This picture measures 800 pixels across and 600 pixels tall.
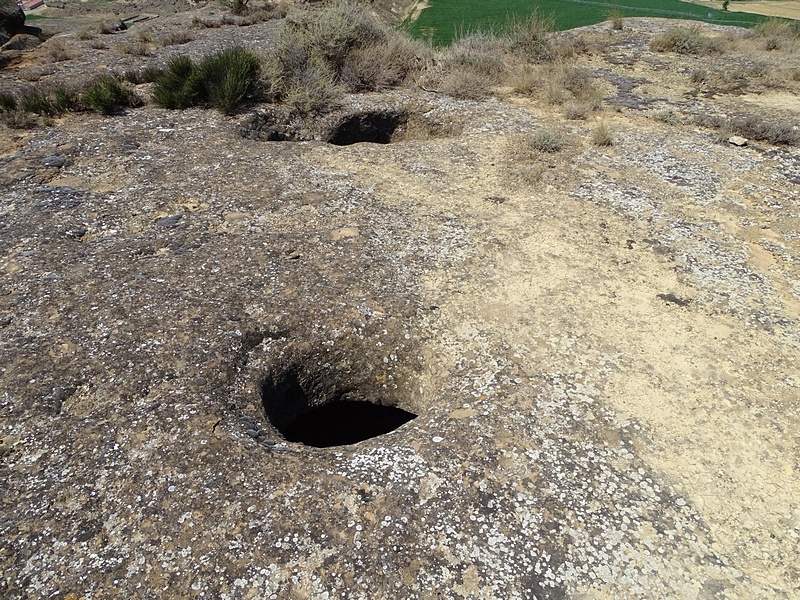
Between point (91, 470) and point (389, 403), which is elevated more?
point (91, 470)

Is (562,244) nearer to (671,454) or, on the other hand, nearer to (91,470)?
(671,454)

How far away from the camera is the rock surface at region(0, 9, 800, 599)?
2.89m

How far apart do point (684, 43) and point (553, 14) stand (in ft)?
15.7

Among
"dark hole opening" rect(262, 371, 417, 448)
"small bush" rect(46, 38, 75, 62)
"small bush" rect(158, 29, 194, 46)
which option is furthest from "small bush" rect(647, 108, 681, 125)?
"small bush" rect(46, 38, 75, 62)

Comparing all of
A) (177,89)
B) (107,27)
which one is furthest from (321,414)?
(107,27)

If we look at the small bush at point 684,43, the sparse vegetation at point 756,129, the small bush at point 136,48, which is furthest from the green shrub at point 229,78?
the small bush at point 684,43

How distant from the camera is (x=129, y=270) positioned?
191 inches

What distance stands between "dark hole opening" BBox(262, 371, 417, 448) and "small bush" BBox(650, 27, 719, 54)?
10.6 metres

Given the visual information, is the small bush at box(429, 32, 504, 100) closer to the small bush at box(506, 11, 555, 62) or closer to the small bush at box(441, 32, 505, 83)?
the small bush at box(441, 32, 505, 83)

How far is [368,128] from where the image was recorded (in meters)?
8.58

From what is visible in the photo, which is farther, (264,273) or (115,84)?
A: (115,84)

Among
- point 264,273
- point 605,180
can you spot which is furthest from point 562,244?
point 264,273

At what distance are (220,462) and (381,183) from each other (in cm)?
407

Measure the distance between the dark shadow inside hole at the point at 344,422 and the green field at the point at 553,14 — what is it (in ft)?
38.2
